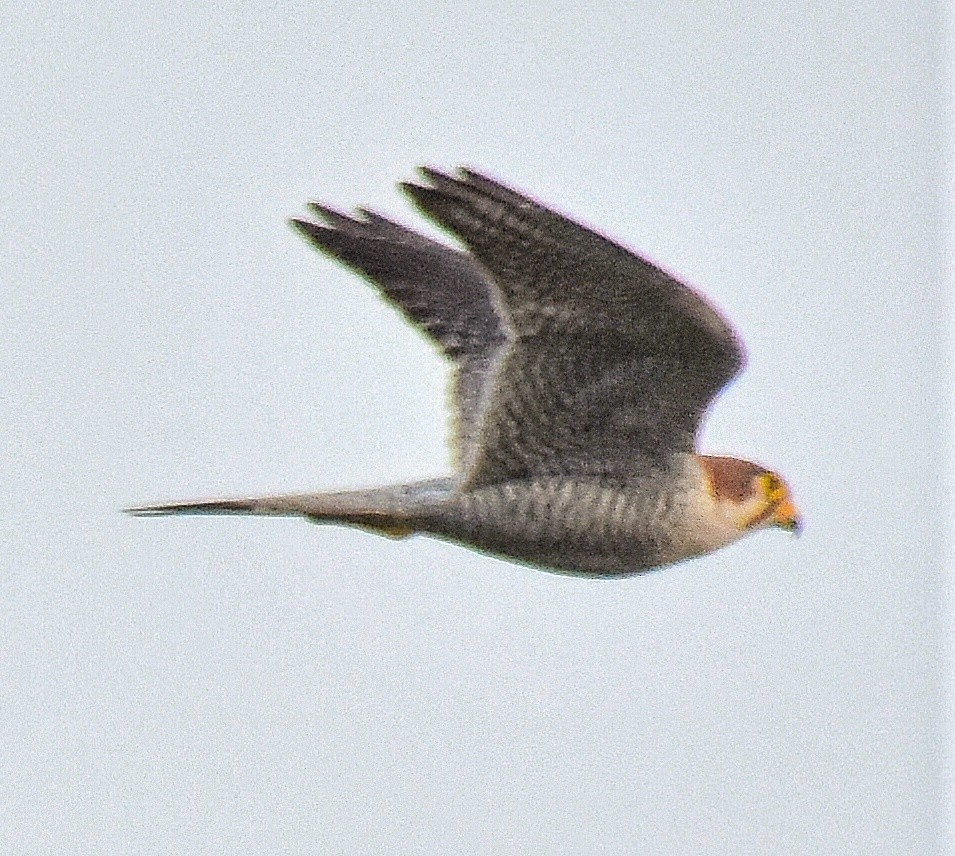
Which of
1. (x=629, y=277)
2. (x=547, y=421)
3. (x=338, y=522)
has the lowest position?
(x=338, y=522)

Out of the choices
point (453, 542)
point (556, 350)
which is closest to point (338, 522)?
point (453, 542)

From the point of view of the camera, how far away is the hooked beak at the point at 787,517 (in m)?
6.01

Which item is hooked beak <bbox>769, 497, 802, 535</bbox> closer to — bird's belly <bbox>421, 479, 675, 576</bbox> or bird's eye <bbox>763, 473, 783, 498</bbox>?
bird's eye <bbox>763, 473, 783, 498</bbox>

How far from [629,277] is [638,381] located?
42 centimetres

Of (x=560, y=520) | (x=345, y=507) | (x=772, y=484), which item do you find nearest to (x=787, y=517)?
(x=772, y=484)

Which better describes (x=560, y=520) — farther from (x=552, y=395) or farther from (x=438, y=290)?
(x=438, y=290)

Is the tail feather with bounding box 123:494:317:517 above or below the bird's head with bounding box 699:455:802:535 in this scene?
below

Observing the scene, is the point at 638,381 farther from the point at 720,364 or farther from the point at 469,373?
the point at 469,373

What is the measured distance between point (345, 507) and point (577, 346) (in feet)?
2.36

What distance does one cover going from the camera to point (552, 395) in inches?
216

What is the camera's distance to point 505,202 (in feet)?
16.4

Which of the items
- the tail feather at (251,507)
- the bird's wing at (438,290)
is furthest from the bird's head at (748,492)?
the tail feather at (251,507)

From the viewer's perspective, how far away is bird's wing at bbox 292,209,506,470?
6004mm

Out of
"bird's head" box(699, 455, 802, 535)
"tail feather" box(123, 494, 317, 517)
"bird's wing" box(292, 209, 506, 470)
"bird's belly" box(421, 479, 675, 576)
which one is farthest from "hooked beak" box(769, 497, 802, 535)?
"tail feather" box(123, 494, 317, 517)
